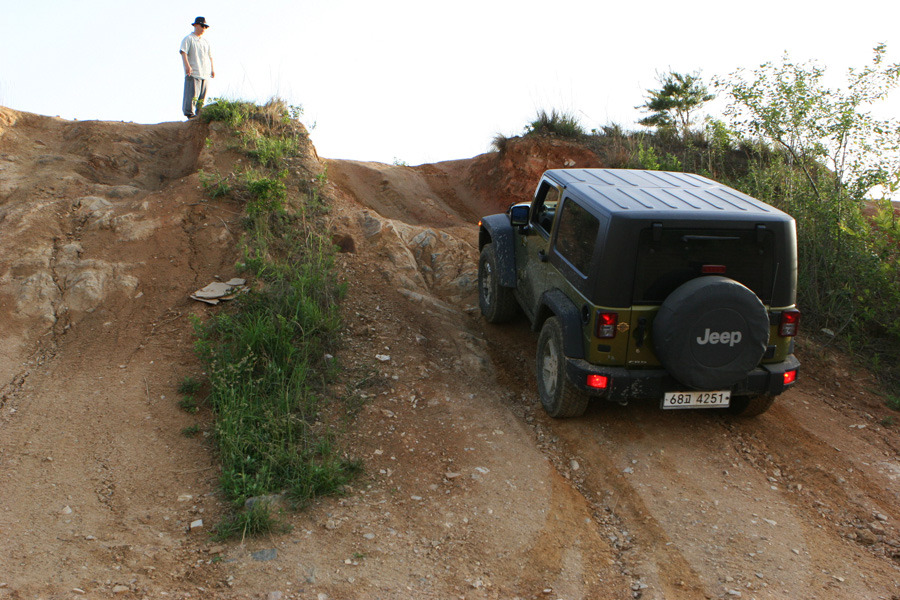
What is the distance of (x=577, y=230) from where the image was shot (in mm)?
5453

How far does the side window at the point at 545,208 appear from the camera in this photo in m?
6.27

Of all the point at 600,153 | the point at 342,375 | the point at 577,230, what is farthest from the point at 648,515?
the point at 600,153

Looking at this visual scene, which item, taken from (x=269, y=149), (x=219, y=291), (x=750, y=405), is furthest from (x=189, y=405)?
(x=750, y=405)

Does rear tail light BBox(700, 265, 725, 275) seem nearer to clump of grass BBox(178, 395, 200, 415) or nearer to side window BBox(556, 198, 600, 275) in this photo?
side window BBox(556, 198, 600, 275)

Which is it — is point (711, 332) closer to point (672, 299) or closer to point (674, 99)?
point (672, 299)

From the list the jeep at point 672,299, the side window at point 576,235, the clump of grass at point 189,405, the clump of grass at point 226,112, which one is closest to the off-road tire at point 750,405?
the jeep at point 672,299

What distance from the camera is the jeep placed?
15.5ft

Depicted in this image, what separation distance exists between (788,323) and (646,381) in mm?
1186

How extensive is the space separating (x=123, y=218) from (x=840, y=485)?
801 centimetres

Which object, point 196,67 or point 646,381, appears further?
point 196,67

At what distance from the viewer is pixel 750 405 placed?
5766mm

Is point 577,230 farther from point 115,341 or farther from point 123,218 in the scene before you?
point 123,218

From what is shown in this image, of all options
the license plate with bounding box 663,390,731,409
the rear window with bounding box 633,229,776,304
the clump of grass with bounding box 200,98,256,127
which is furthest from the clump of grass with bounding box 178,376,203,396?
the clump of grass with bounding box 200,98,256,127

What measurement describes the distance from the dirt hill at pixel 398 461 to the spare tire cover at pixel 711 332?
2.88 ft
